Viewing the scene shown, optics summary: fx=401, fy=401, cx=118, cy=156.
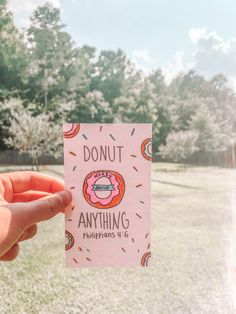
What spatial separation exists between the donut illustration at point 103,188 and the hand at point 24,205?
32 mm

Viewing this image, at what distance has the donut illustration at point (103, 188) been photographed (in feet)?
1.95

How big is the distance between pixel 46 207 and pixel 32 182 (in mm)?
116

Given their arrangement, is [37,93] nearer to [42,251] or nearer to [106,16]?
[106,16]

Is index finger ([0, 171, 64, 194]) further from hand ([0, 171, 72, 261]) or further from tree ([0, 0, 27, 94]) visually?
tree ([0, 0, 27, 94])

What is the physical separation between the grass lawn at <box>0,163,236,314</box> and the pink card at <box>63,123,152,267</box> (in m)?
1.95

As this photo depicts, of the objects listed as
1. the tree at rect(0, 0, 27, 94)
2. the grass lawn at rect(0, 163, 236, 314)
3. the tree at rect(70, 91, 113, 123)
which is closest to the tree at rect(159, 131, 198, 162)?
the tree at rect(70, 91, 113, 123)

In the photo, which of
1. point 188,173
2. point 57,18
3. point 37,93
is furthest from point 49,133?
point 188,173

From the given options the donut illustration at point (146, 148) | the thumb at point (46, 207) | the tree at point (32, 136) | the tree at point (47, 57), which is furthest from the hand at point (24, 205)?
the tree at point (47, 57)

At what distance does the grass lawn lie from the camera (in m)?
2.51

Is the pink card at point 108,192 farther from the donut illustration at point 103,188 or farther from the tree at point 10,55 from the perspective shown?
the tree at point 10,55

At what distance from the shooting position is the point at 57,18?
8.93 meters

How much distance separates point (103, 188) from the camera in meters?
0.60

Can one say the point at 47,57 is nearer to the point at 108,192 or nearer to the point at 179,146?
the point at 179,146

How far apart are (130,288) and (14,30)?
7.16 meters
